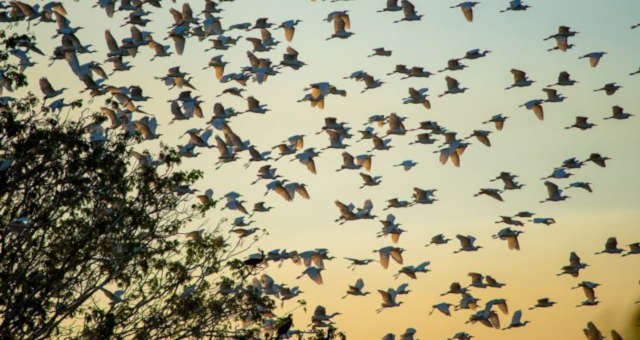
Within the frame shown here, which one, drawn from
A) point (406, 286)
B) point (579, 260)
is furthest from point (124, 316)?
point (579, 260)

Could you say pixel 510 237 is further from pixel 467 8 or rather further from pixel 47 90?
pixel 47 90

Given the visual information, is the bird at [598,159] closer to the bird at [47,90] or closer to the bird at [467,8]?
the bird at [467,8]

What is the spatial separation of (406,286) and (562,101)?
26.1ft

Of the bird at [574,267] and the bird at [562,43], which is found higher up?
the bird at [562,43]

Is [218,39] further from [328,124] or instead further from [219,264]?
[219,264]

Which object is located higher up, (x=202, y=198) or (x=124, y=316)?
(x=202, y=198)

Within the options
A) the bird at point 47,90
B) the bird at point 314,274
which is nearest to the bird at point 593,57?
the bird at point 314,274

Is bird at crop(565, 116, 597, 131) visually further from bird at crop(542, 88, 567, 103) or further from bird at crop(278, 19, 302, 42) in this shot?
bird at crop(278, 19, 302, 42)

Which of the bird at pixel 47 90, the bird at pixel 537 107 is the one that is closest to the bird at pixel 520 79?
the bird at pixel 537 107

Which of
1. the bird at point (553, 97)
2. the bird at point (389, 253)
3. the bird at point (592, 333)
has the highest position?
the bird at point (553, 97)

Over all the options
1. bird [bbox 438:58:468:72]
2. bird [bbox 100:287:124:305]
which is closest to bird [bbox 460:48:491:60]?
bird [bbox 438:58:468:72]

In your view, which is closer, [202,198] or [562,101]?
[202,198]

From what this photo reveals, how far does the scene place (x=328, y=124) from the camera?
34.1 m

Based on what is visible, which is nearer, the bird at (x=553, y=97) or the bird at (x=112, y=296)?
the bird at (x=112, y=296)
